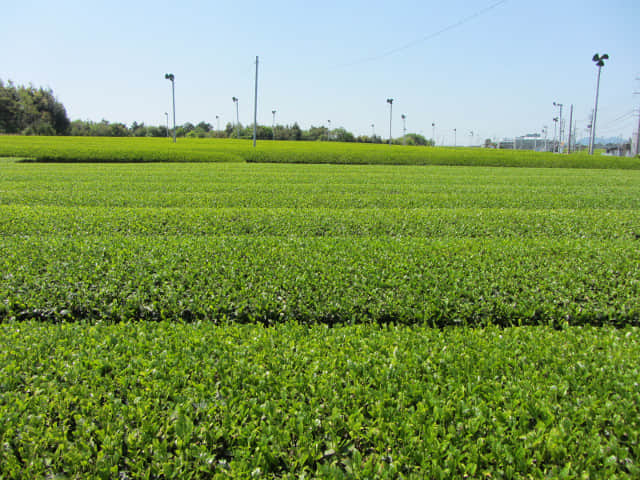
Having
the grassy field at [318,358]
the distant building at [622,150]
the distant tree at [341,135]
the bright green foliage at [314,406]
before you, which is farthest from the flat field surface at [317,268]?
the distant tree at [341,135]

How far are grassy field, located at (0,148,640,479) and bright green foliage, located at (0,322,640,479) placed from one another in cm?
1

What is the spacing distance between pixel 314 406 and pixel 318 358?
0.67 m

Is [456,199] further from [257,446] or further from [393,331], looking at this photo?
[257,446]

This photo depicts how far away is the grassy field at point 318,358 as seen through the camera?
243 centimetres

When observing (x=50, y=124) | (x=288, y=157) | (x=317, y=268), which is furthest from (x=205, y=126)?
(x=317, y=268)

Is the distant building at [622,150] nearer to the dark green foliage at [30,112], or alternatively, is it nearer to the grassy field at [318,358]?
the grassy field at [318,358]

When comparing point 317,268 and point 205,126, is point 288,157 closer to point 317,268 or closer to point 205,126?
point 317,268

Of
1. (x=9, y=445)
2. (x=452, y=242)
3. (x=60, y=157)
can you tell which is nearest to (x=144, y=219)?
(x=452, y=242)

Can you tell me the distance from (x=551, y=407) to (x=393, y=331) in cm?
170

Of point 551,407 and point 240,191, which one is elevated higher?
point 240,191

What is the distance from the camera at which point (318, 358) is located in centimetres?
349

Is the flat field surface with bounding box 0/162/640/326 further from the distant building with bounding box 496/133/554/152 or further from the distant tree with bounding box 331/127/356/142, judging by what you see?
the distant building with bounding box 496/133/554/152

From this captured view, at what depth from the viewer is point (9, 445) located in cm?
248

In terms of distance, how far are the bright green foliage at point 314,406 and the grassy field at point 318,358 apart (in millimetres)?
14
